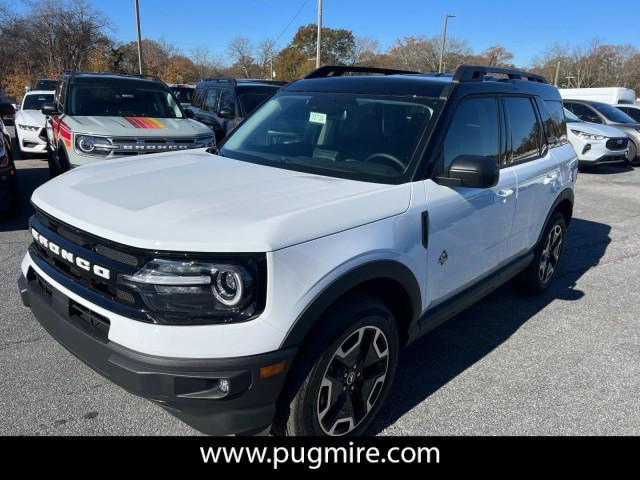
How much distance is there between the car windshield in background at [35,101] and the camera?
12.4m

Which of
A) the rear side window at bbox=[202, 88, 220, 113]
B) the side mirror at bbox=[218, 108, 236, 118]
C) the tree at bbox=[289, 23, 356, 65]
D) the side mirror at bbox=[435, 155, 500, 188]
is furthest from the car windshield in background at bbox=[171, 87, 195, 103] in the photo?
the tree at bbox=[289, 23, 356, 65]

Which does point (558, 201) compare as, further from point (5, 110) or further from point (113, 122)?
point (5, 110)

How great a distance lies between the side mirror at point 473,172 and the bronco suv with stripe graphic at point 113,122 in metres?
5.00

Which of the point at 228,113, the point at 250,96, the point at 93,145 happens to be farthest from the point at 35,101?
the point at 93,145

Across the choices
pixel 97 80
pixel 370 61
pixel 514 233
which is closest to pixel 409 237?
pixel 514 233

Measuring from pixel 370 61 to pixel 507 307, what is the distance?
2545 inches

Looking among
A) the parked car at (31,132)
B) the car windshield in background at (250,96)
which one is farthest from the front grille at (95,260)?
the parked car at (31,132)

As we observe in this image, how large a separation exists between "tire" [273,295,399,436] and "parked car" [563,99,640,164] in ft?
45.9

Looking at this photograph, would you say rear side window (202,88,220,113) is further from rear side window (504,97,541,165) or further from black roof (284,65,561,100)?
rear side window (504,97,541,165)

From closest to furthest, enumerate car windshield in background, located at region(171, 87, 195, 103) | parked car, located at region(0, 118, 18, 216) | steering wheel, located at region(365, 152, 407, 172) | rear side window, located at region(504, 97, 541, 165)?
steering wheel, located at region(365, 152, 407, 172) < rear side window, located at region(504, 97, 541, 165) < parked car, located at region(0, 118, 18, 216) < car windshield in background, located at region(171, 87, 195, 103)

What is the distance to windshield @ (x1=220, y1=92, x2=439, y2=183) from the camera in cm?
291
